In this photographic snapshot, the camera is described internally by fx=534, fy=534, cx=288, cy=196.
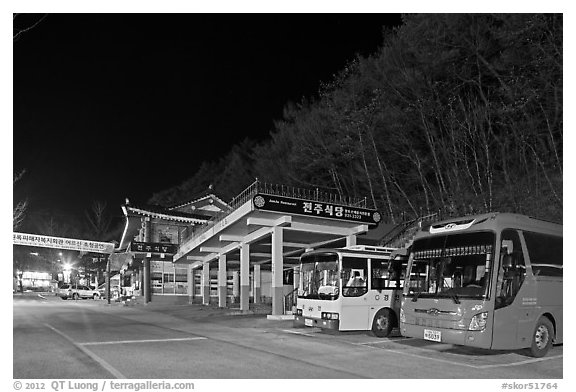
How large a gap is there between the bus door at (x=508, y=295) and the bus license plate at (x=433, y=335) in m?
1.02

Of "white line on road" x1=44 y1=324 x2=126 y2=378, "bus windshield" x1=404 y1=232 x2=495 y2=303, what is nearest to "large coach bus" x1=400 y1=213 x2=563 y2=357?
"bus windshield" x1=404 y1=232 x2=495 y2=303

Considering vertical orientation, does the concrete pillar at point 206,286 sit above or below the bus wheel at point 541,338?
below

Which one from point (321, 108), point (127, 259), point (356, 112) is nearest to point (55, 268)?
point (127, 259)

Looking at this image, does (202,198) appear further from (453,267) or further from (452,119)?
(453,267)

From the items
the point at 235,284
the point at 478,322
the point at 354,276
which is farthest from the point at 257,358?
the point at 235,284

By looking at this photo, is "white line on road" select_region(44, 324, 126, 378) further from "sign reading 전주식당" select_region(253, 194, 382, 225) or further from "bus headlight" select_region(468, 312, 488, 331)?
"sign reading 전주식당" select_region(253, 194, 382, 225)

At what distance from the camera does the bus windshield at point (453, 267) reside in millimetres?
10078

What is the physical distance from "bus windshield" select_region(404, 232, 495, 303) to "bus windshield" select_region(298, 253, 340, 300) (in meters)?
3.08

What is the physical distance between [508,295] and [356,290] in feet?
15.9

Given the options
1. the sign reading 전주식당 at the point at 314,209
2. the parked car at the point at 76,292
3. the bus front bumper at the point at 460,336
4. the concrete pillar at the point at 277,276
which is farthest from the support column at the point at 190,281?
the bus front bumper at the point at 460,336

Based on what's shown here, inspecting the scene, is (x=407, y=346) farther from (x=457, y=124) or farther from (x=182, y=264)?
(x=182, y=264)

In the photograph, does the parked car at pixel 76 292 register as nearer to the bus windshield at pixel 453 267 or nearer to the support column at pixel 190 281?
the support column at pixel 190 281

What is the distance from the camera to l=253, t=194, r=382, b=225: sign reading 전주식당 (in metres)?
19.0

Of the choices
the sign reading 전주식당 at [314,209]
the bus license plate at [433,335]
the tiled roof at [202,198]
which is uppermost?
the tiled roof at [202,198]
